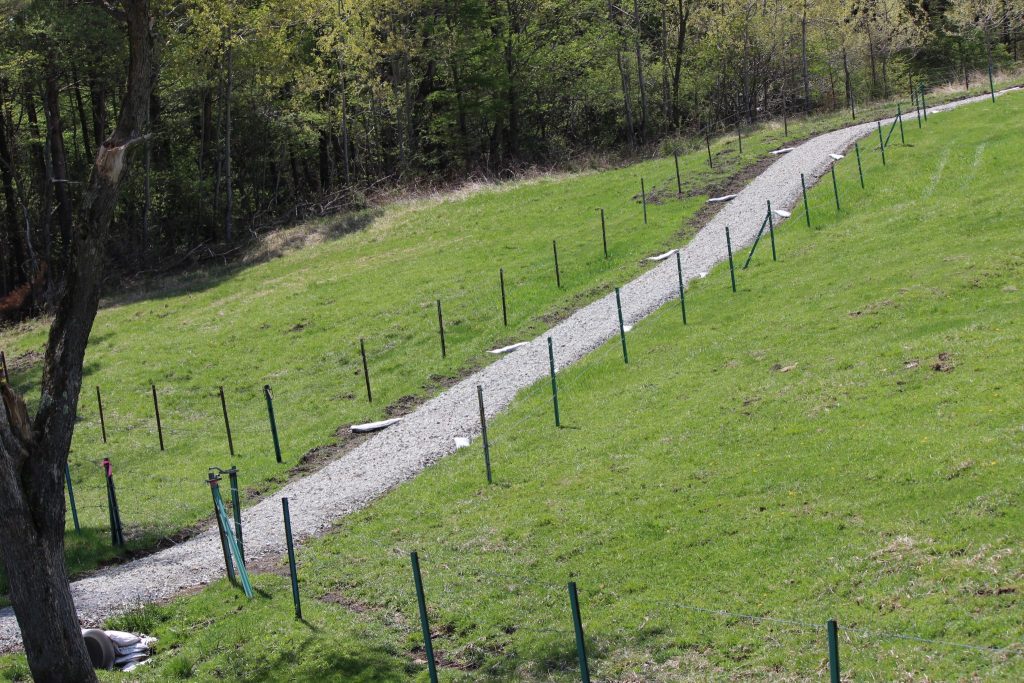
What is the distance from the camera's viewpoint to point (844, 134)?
155 ft

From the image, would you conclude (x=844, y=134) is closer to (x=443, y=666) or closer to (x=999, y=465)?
(x=999, y=465)

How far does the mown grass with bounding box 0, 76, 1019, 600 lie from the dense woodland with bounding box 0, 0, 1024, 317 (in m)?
8.30

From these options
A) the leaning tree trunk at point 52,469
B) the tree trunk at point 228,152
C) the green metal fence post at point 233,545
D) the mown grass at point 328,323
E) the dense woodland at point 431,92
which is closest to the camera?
the leaning tree trunk at point 52,469

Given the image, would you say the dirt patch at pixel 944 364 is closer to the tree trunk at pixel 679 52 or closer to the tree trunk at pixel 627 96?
the tree trunk at pixel 627 96

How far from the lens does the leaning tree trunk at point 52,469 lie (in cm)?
1265

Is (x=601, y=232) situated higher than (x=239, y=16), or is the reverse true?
(x=239, y=16)

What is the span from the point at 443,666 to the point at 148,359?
26.8 meters

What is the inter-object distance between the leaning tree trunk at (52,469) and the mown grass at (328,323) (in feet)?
25.6

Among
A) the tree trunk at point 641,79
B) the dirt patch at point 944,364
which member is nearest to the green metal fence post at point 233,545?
the dirt patch at point 944,364

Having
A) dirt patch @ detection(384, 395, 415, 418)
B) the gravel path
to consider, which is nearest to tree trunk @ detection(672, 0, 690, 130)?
the gravel path

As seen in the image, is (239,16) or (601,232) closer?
(601,232)

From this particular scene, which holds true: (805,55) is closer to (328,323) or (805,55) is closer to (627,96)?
(627,96)

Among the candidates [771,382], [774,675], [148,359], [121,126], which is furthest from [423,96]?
[774,675]

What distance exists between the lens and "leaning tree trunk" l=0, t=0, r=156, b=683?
1265 centimetres
